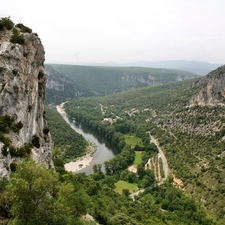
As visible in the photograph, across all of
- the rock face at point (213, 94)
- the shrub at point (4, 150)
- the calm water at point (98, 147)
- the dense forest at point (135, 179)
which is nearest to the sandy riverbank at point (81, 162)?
the calm water at point (98, 147)

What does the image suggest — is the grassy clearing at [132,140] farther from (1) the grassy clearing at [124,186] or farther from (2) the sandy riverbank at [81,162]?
(1) the grassy clearing at [124,186]

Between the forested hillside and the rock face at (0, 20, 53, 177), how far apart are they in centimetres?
3276

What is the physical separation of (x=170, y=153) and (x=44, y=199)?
A: 6395cm

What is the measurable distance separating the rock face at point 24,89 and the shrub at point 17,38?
1.39 ft

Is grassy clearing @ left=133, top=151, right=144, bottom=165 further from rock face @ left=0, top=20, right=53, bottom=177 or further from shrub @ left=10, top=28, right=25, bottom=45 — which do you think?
shrub @ left=10, top=28, right=25, bottom=45

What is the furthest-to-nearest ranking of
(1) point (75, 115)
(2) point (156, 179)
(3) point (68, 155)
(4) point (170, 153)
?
(1) point (75, 115)
(3) point (68, 155)
(4) point (170, 153)
(2) point (156, 179)

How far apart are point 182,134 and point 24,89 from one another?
214ft

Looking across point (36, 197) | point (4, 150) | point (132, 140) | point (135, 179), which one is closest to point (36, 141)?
point (4, 150)

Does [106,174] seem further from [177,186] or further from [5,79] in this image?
[5,79]

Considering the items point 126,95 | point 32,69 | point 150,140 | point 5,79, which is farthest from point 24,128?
point 126,95

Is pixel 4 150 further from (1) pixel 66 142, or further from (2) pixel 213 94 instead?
(2) pixel 213 94

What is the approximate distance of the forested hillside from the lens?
54.1 m

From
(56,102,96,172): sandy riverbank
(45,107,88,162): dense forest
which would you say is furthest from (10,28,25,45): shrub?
(45,107,88,162): dense forest

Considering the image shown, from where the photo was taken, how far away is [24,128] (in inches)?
1030
